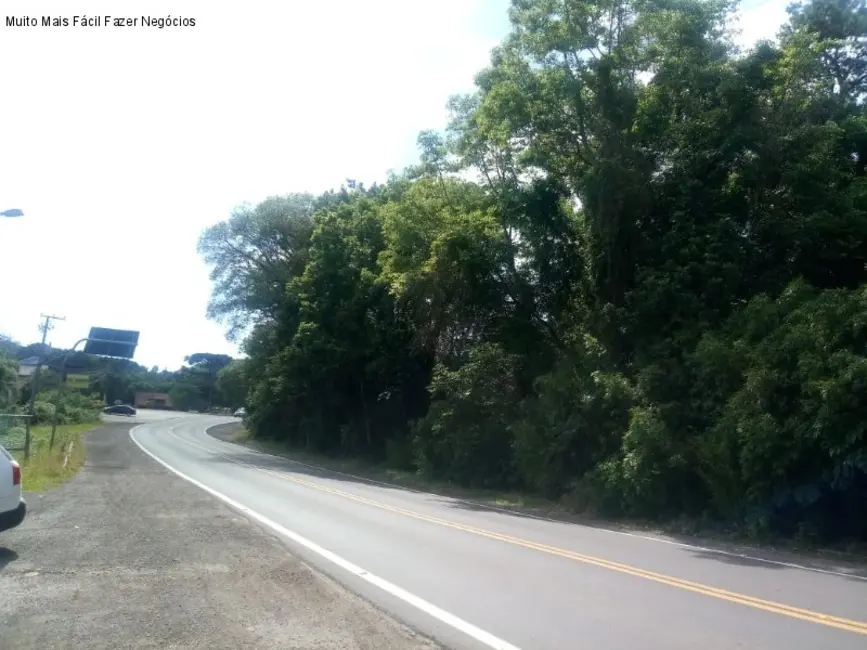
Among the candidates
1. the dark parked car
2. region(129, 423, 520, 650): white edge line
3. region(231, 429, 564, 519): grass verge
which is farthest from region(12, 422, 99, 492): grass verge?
the dark parked car

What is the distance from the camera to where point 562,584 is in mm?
9945

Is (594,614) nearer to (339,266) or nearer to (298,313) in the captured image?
(339,266)

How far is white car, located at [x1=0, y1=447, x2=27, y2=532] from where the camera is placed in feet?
35.9

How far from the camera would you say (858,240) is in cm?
2002

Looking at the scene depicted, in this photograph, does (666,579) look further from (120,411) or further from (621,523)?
(120,411)

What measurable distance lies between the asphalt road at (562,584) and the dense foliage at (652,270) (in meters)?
2.77

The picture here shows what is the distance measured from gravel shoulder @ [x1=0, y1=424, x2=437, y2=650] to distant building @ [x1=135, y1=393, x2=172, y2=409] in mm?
117274

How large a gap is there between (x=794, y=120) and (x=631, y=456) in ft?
32.8

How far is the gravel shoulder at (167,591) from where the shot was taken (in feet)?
23.1

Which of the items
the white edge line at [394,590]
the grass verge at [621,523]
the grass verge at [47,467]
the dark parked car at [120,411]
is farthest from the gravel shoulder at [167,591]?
the dark parked car at [120,411]

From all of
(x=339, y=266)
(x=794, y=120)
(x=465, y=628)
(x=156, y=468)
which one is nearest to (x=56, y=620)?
(x=465, y=628)

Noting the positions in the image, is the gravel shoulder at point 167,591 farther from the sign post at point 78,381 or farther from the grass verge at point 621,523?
the sign post at point 78,381

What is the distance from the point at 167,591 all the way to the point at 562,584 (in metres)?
4.50

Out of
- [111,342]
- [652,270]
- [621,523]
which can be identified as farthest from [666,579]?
[111,342]
